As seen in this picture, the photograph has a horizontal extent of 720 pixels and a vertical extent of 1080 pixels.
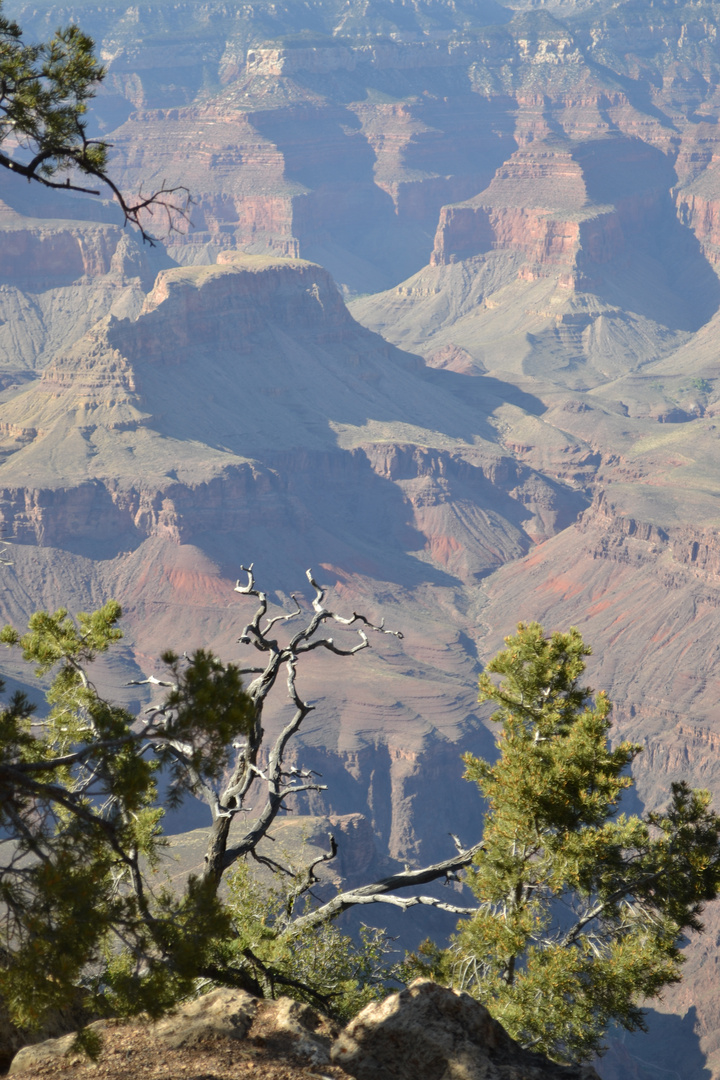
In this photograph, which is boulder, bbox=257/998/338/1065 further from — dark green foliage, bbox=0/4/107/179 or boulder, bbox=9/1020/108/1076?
dark green foliage, bbox=0/4/107/179

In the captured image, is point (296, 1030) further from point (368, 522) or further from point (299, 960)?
point (368, 522)

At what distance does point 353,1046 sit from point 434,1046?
129 cm

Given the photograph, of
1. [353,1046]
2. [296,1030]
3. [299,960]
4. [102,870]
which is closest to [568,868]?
[353,1046]

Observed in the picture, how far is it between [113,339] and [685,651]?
71.1m

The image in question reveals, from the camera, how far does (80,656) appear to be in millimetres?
20234

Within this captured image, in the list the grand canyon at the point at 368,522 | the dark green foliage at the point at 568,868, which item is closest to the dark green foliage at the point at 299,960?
the dark green foliage at the point at 568,868

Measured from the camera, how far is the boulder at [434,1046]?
17953mm

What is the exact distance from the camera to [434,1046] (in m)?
18.2

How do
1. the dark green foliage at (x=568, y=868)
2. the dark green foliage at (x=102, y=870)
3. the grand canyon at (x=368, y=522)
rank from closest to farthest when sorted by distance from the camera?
1. the dark green foliage at (x=102, y=870)
2. the dark green foliage at (x=568, y=868)
3. the grand canyon at (x=368, y=522)

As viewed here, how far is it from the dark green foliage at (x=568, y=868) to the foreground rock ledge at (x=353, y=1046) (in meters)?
1.45

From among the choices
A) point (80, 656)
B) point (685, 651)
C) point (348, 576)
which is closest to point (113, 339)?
point (348, 576)

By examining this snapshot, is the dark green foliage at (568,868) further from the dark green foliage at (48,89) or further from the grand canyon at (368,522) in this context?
the grand canyon at (368,522)

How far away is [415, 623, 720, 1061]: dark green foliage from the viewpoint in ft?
64.9

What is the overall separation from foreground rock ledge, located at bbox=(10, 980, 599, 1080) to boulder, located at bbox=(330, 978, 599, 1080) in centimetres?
2
